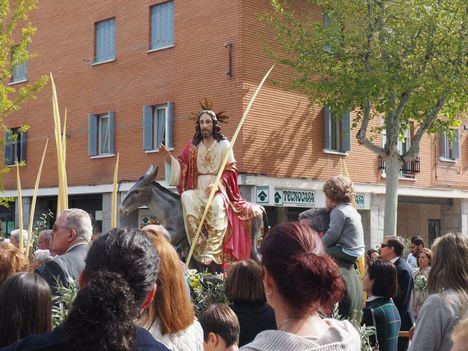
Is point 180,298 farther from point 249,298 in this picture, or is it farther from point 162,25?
point 162,25

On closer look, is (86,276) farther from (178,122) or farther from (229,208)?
(178,122)

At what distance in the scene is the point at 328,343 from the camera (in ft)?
9.24

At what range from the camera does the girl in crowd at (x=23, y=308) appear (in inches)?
126

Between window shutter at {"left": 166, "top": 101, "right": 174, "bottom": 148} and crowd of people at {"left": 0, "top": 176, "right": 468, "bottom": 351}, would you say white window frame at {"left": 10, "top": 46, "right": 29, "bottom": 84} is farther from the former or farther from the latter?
crowd of people at {"left": 0, "top": 176, "right": 468, "bottom": 351}

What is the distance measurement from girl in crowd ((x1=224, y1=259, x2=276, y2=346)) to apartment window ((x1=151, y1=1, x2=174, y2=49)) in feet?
60.9

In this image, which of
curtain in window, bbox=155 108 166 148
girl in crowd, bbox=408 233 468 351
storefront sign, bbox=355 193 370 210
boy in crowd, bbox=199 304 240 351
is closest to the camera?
girl in crowd, bbox=408 233 468 351

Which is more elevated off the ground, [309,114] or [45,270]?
[309,114]

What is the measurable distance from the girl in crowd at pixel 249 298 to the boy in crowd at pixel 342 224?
200cm

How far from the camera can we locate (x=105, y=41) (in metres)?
25.1

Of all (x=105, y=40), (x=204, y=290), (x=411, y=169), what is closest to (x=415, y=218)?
(x=411, y=169)

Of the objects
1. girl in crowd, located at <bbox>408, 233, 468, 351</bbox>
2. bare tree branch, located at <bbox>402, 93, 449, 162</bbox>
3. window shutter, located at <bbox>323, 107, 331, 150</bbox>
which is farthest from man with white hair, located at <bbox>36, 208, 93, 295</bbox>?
window shutter, located at <bbox>323, 107, 331, 150</bbox>

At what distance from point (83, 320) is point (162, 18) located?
2175 centimetres

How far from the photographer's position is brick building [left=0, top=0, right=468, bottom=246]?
21.4 metres

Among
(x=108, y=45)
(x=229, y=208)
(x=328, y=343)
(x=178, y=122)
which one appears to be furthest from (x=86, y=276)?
(x=108, y=45)
